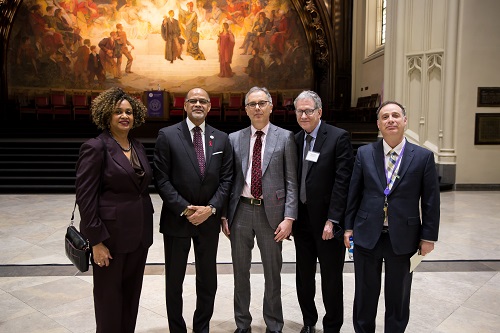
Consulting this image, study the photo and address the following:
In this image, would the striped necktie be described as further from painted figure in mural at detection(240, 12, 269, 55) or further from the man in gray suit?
painted figure in mural at detection(240, 12, 269, 55)

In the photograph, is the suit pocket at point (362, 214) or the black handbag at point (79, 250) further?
the suit pocket at point (362, 214)

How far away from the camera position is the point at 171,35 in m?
17.3

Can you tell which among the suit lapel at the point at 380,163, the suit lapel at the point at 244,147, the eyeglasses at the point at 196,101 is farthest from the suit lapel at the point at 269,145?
the suit lapel at the point at 380,163

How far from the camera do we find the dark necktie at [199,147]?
3.06 meters

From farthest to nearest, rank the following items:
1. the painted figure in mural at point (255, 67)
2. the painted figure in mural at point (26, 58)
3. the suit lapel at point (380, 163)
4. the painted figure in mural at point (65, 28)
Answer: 1. the painted figure in mural at point (255, 67)
2. the painted figure in mural at point (65, 28)
3. the painted figure in mural at point (26, 58)
4. the suit lapel at point (380, 163)

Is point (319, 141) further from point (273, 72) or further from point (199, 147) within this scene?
point (273, 72)

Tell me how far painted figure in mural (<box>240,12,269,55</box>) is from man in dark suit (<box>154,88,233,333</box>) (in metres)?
15.1

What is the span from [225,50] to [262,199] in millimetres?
15163

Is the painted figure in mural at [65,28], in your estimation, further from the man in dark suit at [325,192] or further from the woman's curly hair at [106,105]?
the man in dark suit at [325,192]

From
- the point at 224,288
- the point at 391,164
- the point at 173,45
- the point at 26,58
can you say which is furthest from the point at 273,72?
the point at 391,164

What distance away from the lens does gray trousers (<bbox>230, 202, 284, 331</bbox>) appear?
124 inches

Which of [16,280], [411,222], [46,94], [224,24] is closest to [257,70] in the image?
[224,24]

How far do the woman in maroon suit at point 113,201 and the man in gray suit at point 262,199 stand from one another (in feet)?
2.34

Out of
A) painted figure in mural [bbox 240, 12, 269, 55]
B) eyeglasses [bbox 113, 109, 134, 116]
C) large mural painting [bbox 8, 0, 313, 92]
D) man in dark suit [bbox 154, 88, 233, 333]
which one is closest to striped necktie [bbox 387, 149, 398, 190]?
man in dark suit [bbox 154, 88, 233, 333]
